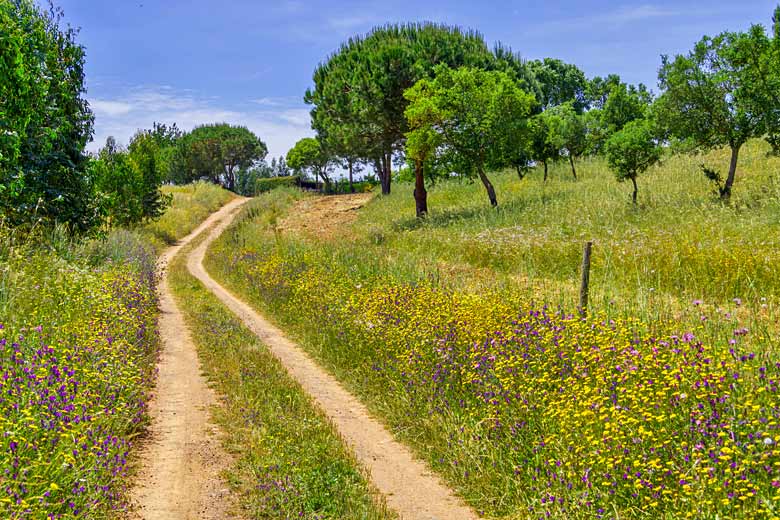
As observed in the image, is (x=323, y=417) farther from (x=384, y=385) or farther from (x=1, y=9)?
(x=1, y=9)

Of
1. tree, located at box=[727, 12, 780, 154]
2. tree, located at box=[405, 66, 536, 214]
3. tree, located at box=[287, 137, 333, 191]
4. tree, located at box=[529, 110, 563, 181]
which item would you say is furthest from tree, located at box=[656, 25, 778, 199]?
tree, located at box=[287, 137, 333, 191]

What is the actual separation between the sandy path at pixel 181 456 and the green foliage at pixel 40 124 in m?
4.39

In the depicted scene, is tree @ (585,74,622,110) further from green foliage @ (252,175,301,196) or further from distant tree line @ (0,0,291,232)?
distant tree line @ (0,0,291,232)

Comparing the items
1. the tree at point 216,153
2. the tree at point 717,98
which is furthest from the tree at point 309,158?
the tree at point 717,98

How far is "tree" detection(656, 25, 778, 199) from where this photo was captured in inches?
775

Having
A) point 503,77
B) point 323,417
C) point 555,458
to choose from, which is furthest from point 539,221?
point 555,458

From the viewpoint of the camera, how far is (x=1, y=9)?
9578mm

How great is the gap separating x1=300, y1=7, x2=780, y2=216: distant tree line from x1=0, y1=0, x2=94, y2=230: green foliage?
1432cm

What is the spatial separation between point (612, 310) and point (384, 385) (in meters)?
3.60

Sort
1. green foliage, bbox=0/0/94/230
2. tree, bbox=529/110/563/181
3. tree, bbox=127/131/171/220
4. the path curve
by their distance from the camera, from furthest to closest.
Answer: tree, bbox=127/131/171/220, tree, bbox=529/110/563/181, green foliage, bbox=0/0/94/230, the path curve

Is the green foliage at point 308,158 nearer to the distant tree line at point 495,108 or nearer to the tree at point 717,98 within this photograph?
the distant tree line at point 495,108

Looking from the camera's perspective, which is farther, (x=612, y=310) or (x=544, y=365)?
(x=612, y=310)

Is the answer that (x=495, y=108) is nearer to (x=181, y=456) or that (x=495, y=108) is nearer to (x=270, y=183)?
(x=181, y=456)

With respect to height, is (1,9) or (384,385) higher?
(1,9)
